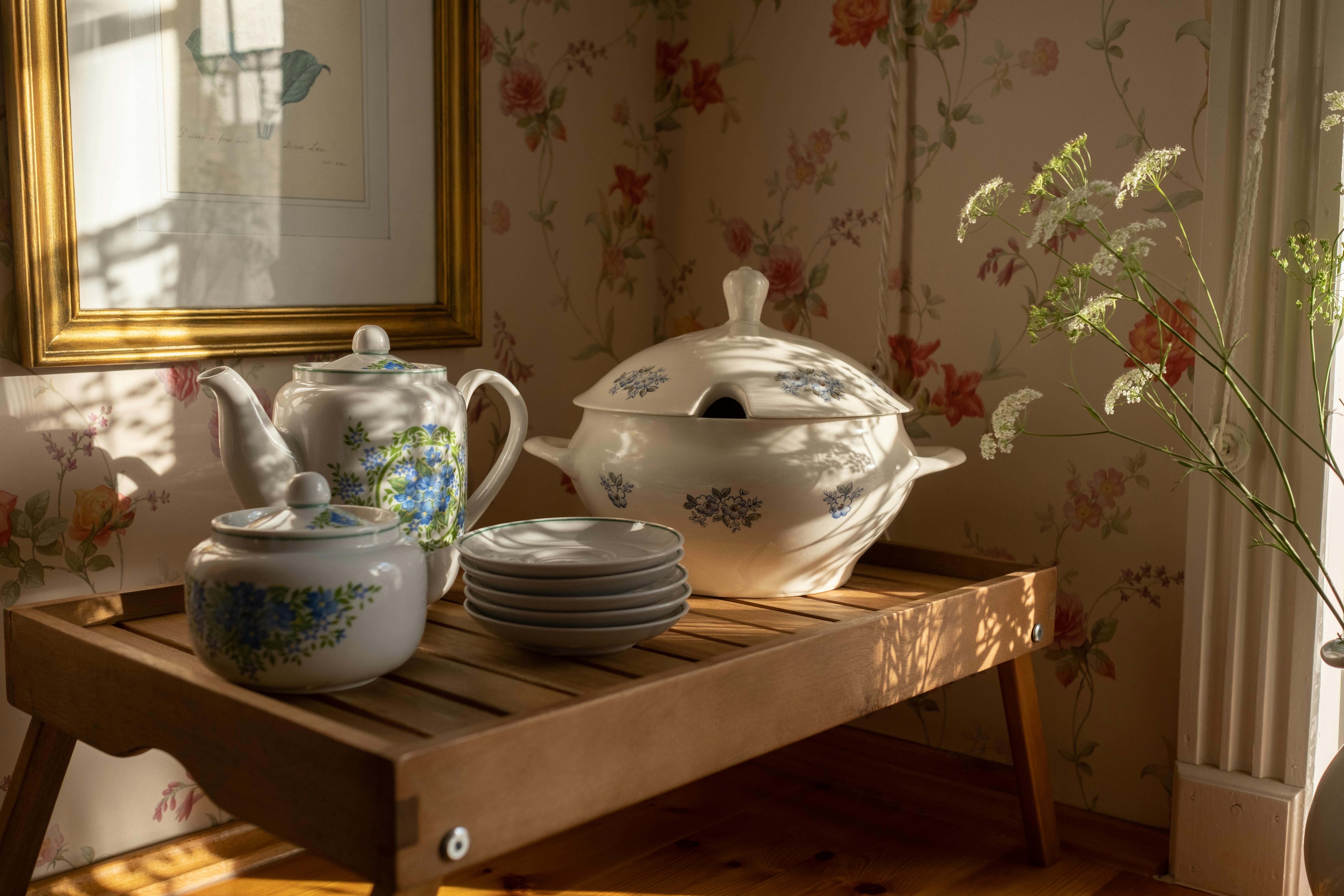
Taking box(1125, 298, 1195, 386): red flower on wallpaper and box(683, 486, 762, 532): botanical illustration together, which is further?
box(1125, 298, 1195, 386): red flower on wallpaper

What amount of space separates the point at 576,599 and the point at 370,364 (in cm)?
34

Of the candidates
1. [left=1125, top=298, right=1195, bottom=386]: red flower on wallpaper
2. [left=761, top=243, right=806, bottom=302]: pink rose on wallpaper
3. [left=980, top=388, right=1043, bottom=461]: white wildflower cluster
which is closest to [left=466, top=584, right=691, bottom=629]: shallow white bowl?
[left=980, top=388, right=1043, bottom=461]: white wildflower cluster

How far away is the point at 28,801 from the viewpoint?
1.22m

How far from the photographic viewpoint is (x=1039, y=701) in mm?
1678

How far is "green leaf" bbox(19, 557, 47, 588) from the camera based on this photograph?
1.32 meters

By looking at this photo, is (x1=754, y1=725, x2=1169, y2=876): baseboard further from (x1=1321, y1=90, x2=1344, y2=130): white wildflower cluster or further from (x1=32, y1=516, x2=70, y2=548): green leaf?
(x1=32, y1=516, x2=70, y2=548): green leaf

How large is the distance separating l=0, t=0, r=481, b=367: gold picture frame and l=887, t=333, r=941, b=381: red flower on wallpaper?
0.60 m

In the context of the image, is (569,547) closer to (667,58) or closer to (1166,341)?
(1166,341)

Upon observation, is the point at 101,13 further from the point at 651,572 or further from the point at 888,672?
the point at 888,672

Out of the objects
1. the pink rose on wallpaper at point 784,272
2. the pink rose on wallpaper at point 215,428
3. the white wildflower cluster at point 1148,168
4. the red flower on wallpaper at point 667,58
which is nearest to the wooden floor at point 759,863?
the pink rose on wallpaper at point 215,428

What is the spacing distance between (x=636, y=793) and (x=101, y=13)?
3.26 ft

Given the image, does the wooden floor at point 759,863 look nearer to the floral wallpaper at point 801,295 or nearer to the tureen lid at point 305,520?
the floral wallpaper at point 801,295

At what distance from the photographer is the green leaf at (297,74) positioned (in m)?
1.46

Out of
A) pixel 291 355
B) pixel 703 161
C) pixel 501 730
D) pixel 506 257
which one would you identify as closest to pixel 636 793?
pixel 501 730
